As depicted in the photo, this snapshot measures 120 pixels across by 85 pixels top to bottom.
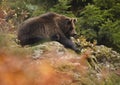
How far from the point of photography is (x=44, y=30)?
395 inches

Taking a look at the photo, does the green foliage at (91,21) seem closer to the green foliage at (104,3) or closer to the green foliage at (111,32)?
the green foliage at (111,32)

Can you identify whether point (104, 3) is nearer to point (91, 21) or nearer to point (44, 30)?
point (91, 21)

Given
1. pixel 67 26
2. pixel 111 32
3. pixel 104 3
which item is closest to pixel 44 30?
pixel 67 26

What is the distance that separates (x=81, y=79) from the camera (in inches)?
282

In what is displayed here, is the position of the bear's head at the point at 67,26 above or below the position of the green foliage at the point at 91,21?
above

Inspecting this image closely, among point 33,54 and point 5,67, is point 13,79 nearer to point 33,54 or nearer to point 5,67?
point 5,67

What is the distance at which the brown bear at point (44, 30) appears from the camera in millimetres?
→ 9789

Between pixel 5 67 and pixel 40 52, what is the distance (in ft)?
14.4

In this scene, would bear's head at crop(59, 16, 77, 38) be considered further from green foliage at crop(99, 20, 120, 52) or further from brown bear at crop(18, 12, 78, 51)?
green foliage at crop(99, 20, 120, 52)

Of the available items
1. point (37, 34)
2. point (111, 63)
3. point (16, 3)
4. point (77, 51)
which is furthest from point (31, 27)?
point (16, 3)

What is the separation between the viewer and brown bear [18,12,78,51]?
9789mm

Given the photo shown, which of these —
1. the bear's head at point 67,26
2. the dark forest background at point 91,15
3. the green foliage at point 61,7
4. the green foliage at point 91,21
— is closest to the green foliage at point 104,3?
the dark forest background at point 91,15

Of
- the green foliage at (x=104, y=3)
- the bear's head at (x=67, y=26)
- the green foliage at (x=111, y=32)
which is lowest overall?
the green foliage at (x=111, y=32)

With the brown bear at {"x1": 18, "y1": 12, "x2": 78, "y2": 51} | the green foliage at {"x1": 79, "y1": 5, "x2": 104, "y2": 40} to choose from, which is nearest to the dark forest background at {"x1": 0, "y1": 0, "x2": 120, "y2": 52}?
the green foliage at {"x1": 79, "y1": 5, "x2": 104, "y2": 40}
